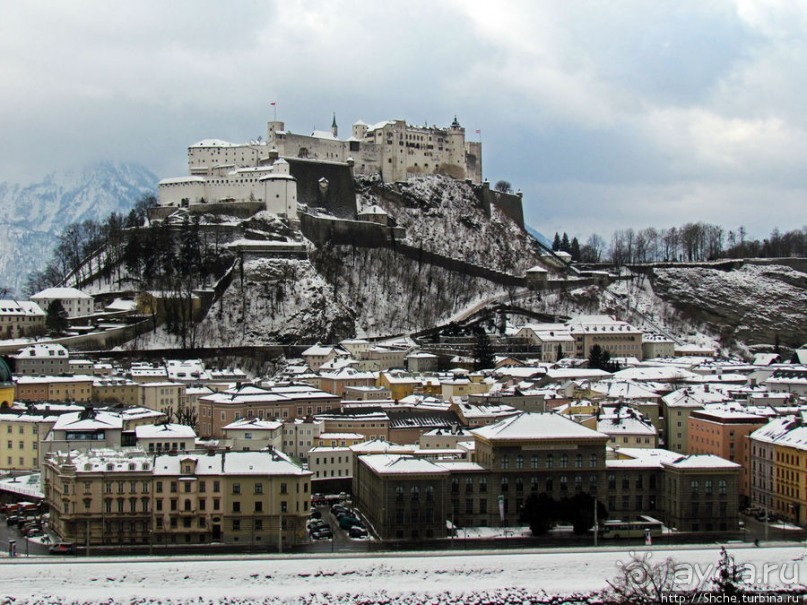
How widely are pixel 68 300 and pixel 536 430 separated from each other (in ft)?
199

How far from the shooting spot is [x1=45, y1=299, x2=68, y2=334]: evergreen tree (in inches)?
4080

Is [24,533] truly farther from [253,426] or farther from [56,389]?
[56,389]

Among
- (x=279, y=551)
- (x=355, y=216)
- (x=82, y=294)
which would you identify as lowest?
(x=279, y=551)

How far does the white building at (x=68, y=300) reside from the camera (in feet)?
354

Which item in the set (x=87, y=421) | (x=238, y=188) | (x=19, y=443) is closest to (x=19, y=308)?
(x=238, y=188)

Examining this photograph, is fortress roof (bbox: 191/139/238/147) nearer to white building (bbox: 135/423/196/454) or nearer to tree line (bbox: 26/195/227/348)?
tree line (bbox: 26/195/227/348)

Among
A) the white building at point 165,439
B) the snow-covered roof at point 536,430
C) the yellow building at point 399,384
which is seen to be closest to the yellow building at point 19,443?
the white building at point 165,439

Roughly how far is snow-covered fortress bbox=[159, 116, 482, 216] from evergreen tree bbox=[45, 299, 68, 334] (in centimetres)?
2402

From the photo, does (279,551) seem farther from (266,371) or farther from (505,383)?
(266,371)

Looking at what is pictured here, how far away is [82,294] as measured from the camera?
110 meters

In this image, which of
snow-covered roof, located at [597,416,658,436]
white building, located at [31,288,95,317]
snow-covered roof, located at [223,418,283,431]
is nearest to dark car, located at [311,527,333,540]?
snow-covered roof, located at [223,418,283,431]

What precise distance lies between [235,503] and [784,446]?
3136 cm

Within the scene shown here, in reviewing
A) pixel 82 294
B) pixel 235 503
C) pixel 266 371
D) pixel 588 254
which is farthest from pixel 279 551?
pixel 588 254

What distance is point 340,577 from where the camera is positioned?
4784 cm
